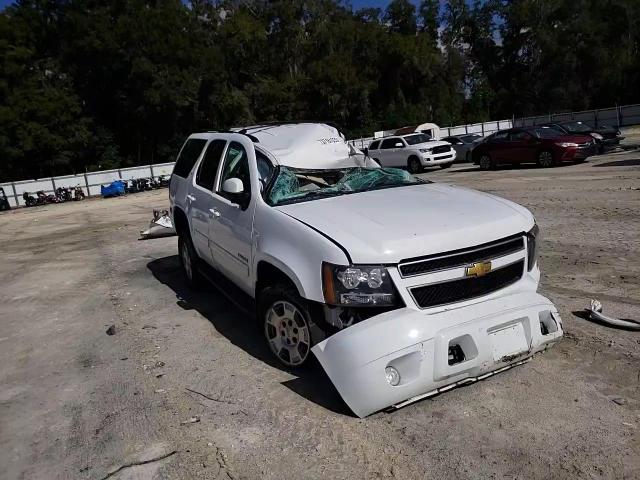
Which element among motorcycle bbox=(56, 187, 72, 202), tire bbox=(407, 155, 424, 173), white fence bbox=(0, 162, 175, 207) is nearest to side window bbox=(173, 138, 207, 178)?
tire bbox=(407, 155, 424, 173)

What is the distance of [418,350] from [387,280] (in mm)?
454

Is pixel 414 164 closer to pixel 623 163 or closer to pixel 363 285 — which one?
pixel 623 163

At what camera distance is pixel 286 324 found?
13.5 feet

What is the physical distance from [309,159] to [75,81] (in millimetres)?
56730

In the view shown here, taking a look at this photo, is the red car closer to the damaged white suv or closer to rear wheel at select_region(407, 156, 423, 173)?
rear wheel at select_region(407, 156, 423, 173)

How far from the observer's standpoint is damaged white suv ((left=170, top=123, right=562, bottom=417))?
334 centimetres

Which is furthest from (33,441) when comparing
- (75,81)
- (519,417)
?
(75,81)

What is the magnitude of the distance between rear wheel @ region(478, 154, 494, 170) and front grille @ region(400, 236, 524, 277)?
1794 cm

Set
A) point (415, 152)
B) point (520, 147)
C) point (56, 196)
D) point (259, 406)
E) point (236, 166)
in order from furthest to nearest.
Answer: point (56, 196), point (415, 152), point (520, 147), point (236, 166), point (259, 406)

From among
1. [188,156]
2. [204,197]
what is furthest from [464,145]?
[204,197]

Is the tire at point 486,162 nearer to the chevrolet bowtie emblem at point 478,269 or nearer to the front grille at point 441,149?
the front grille at point 441,149

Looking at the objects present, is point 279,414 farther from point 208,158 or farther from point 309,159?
point 208,158

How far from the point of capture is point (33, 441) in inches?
143

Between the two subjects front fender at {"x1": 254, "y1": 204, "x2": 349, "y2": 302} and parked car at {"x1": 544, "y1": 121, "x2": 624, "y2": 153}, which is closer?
front fender at {"x1": 254, "y1": 204, "x2": 349, "y2": 302}
